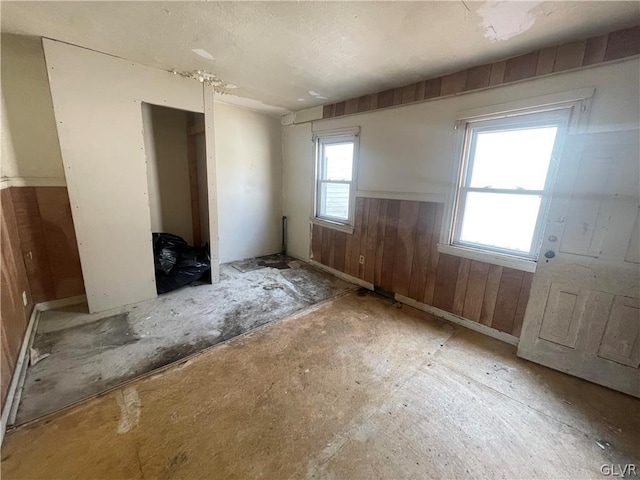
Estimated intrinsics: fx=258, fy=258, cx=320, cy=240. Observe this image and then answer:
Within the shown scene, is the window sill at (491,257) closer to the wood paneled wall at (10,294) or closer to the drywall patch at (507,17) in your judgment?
the drywall patch at (507,17)

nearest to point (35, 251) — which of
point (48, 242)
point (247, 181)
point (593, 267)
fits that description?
point (48, 242)

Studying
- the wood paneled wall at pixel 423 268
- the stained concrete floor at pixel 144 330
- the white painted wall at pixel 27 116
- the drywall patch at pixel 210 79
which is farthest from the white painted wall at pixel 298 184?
the white painted wall at pixel 27 116

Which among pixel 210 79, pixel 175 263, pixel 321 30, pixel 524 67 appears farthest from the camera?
pixel 175 263

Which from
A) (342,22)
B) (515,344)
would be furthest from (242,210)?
(515,344)

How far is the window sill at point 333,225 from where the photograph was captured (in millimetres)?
3592

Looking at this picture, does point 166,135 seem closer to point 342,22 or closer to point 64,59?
point 64,59

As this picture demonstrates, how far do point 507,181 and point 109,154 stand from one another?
3.63 metres

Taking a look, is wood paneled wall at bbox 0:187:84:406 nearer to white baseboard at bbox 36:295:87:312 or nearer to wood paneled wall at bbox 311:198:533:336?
white baseboard at bbox 36:295:87:312

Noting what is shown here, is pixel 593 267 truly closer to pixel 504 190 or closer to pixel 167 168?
pixel 504 190

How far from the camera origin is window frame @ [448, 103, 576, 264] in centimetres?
194

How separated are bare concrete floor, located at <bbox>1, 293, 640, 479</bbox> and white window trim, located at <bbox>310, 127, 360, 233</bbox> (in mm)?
1835

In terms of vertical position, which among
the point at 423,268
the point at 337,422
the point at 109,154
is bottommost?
the point at 337,422

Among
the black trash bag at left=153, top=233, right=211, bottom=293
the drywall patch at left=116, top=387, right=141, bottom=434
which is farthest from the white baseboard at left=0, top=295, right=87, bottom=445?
the black trash bag at left=153, top=233, right=211, bottom=293

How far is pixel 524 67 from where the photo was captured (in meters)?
2.02
